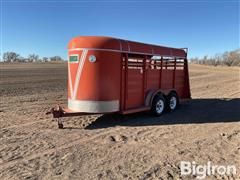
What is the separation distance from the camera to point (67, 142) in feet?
17.7

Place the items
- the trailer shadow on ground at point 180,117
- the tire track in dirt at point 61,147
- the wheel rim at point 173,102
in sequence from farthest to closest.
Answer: the wheel rim at point 173,102 < the trailer shadow on ground at point 180,117 < the tire track in dirt at point 61,147

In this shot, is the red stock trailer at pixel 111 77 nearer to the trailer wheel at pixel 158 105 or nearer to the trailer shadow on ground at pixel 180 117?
the trailer wheel at pixel 158 105

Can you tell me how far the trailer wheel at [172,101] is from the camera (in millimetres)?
8710

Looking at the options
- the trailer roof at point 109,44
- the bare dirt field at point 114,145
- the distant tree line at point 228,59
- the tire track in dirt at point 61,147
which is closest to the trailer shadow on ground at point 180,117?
the bare dirt field at point 114,145

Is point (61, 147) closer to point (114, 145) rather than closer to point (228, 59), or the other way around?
point (114, 145)

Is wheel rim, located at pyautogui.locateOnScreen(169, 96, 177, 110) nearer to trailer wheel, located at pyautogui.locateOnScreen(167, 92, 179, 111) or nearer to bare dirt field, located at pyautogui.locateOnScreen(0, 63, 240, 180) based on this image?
trailer wheel, located at pyautogui.locateOnScreen(167, 92, 179, 111)

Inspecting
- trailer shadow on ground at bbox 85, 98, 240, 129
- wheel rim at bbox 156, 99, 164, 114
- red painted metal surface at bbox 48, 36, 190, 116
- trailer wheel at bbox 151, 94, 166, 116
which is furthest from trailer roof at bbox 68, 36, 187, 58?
trailer shadow on ground at bbox 85, 98, 240, 129

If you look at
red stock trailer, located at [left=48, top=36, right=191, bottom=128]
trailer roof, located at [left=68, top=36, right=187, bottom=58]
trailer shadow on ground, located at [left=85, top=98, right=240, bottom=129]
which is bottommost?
trailer shadow on ground, located at [left=85, top=98, right=240, bottom=129]

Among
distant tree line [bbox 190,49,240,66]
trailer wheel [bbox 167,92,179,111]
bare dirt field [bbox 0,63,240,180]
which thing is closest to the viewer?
bare dirt field [bbox 0,63,240,180]

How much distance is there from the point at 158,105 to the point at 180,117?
82 centimetres

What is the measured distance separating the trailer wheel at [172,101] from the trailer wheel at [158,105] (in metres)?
0.33

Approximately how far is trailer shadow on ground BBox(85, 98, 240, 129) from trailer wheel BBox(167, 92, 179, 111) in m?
0.18

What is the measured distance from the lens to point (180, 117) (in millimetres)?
8055

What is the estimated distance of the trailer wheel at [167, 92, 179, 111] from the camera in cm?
871
